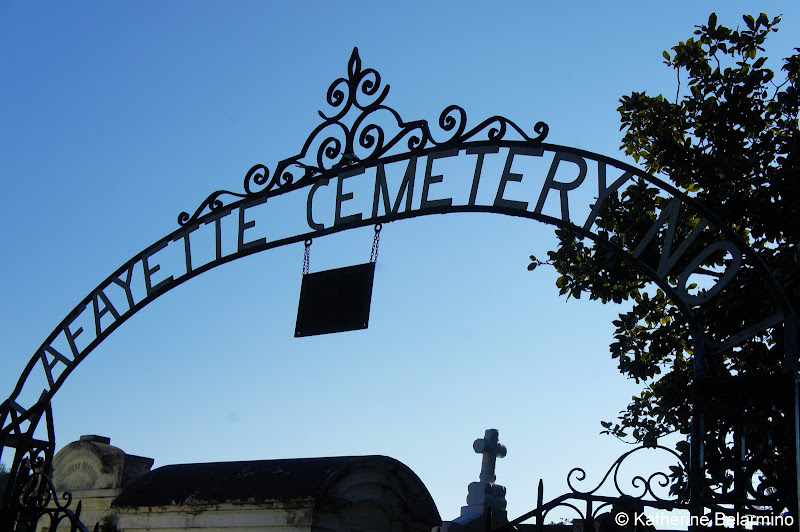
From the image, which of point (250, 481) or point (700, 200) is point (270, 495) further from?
point (700, 200)

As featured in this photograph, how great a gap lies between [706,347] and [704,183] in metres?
4.57

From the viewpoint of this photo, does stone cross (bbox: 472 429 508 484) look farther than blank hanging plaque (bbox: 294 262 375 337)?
Yes

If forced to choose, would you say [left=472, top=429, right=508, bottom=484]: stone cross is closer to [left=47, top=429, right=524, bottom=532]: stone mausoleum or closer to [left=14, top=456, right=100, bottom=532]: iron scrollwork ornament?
[left=47, top=429, right=524, bottom=532]: stone mausoleum

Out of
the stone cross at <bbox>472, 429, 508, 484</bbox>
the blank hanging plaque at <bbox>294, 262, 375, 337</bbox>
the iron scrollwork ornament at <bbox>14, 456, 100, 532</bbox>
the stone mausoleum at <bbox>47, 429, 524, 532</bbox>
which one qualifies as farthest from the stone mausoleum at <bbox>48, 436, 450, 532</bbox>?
the blank hanging plaque at <bbox>294, 262, 375, 337</bbox>

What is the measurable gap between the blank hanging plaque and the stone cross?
4784 millimetres

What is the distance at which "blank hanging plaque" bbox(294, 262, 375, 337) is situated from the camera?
7.22 meters

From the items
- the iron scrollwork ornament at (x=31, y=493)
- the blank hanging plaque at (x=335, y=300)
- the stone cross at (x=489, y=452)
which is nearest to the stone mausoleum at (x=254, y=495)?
the stone cross at (x=489, y=452)

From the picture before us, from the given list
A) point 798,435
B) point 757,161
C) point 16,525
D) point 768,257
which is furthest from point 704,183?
point 16,525

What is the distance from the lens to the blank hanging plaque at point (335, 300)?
7.22 metres

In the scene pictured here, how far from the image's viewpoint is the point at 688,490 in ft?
18.4

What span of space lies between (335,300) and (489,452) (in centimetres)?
490

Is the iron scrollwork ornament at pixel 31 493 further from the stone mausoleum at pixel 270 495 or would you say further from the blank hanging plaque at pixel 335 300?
the stone mausoleum at pixel 270 495

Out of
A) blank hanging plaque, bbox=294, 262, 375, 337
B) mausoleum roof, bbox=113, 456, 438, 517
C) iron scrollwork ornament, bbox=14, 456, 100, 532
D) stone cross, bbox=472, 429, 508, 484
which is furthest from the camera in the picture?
mausoleum roof, bbox=113, 456, 438, 517

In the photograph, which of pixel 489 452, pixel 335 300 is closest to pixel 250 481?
pixel 489 452
